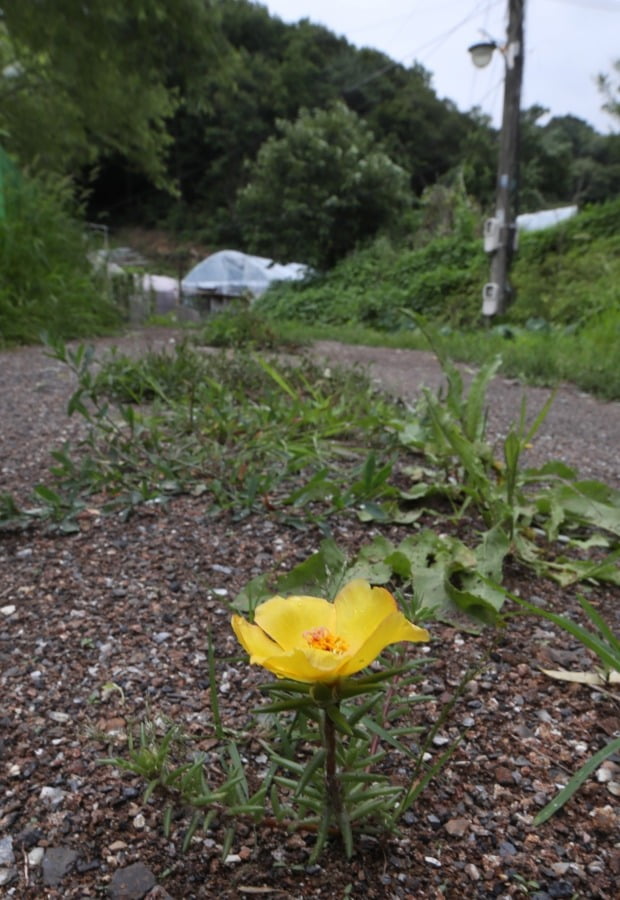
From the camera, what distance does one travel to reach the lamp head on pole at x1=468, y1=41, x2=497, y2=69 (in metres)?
7.12

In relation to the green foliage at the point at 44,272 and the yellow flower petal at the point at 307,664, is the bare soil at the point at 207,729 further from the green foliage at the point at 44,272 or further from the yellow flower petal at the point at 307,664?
the green foliage at the point at 44,272

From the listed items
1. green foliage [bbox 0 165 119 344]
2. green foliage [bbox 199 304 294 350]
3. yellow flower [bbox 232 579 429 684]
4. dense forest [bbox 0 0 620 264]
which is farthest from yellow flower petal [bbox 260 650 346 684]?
dense forest [bbox 0 0 620 264]

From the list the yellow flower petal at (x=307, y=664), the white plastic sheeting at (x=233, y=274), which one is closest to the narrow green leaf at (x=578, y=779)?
the yellow flower petal at (x=307, y=664)

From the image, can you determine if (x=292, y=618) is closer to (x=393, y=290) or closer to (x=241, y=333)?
(x=241, y=333)

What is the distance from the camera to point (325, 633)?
490mm

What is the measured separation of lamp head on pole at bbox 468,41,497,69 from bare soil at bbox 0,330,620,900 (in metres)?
7.32

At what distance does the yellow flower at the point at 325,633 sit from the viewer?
0.43 m

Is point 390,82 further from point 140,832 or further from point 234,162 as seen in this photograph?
point 140,832

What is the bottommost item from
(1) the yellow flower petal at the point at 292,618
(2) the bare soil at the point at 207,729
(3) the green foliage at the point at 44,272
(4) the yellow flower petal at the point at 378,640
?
(2) the bare soil at the point at 207,729

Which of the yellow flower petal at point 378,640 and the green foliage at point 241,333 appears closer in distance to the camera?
the yellow flower petal at point 378,640

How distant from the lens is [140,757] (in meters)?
0.64

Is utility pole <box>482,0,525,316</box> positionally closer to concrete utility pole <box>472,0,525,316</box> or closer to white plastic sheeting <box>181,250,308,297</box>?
concrete utility pole <box>472,0,525,316</box>

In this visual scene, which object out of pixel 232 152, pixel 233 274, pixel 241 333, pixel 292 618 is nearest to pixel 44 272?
pixel 241 333

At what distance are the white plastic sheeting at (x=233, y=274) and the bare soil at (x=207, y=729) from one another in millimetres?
16409
